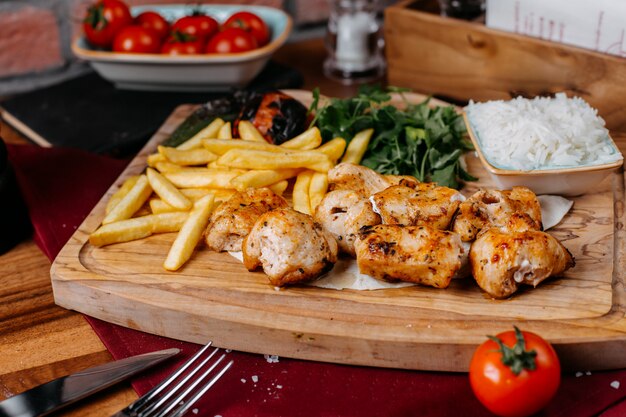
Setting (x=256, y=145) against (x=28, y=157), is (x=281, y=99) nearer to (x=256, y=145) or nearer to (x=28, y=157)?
(x=256, y=145)

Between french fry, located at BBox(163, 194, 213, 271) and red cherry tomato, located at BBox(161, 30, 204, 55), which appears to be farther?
red cherry tomato, located at BBox(161, 30, 204, 55)

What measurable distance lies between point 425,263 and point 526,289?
378 millimetres

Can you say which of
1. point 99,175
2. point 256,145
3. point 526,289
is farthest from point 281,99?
point 526,289

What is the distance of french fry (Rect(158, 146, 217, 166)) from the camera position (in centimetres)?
346

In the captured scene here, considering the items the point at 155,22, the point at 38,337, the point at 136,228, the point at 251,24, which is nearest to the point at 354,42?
the point at 251,24

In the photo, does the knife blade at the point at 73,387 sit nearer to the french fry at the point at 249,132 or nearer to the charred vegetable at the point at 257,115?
the french fry at the point at 249,132

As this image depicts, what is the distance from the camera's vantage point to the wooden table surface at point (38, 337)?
2527 mm

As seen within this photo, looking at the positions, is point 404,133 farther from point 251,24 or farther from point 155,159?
point 251,24

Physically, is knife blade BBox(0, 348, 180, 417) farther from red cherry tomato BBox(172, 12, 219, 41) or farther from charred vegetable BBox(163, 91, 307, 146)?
red cherry tomato BBox(172, 12, 219, 41)

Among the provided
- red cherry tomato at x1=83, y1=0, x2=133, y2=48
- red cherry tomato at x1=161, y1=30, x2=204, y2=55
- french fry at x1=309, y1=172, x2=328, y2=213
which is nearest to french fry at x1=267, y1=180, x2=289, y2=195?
french fry at x1=309, y1=172, x2=328, y2=213

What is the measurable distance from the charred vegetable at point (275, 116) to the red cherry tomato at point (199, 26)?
111cm

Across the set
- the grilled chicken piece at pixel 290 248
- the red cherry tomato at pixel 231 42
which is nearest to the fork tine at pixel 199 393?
the grilled chicken piece at pixel 290 248

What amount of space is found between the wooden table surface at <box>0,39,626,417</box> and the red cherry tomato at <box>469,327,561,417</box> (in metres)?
1.12

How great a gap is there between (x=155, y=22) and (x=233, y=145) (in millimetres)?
1773
